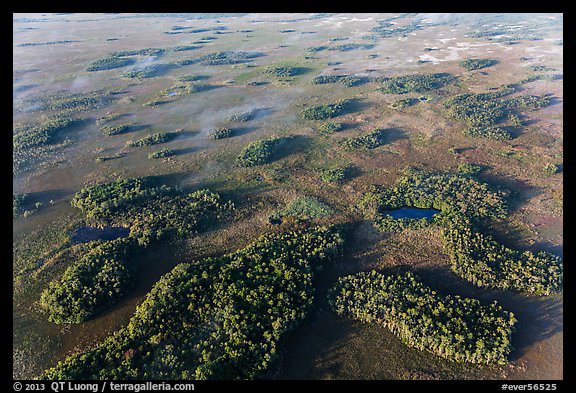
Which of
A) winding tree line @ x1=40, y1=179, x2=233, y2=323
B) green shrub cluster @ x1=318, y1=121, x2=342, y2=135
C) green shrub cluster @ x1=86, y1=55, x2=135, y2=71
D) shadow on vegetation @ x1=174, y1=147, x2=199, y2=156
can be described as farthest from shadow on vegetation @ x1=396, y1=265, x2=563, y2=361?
green shrub cluster @ x1=86, y1=55, x2=135, y2=71

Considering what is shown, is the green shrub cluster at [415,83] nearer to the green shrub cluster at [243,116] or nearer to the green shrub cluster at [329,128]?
the green shrub cluster at [329,128]

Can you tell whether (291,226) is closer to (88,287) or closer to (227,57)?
(88,287)

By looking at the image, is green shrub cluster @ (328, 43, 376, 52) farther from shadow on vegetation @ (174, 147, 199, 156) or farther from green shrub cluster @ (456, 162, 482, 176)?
green shrub cluster @ (456, 162, 482, 176)

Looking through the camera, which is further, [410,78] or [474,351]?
[410,78]

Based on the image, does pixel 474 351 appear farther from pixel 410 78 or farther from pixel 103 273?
pixel 410 78

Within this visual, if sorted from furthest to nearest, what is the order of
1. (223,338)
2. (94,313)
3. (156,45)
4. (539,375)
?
(156,45) < (94,313) < (223,338) < (539,375)

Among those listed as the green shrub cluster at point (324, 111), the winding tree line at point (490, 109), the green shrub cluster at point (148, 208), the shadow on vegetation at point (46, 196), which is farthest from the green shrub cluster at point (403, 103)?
the shadow on vegetation at point (46, 196)

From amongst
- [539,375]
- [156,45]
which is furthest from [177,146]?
[156,45]
